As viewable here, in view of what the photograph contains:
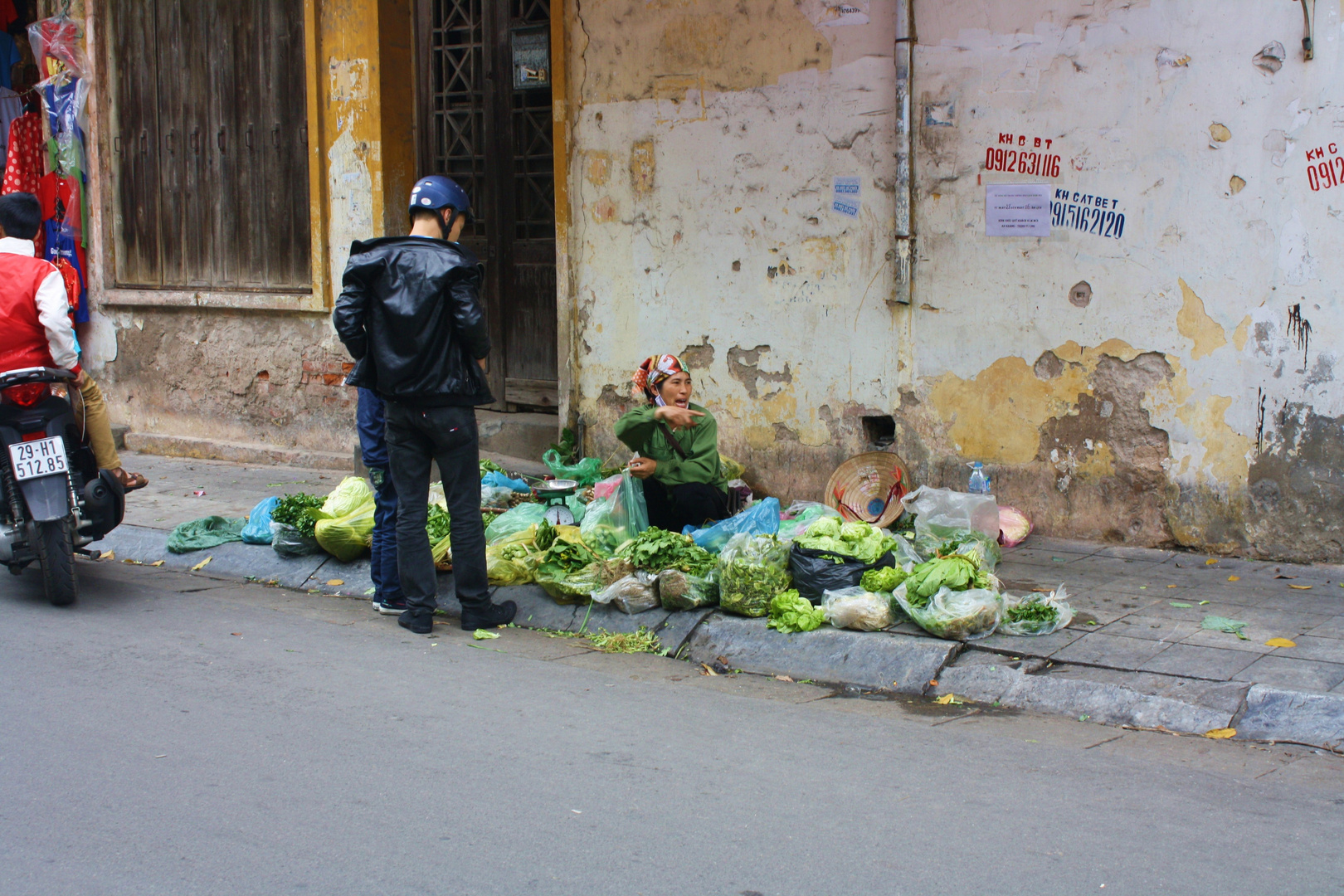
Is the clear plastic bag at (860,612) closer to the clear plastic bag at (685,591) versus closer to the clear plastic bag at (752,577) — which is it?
the clear plastic bag at (752,577)

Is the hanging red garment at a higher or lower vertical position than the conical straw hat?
higher

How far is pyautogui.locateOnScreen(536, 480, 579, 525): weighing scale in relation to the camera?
22.5 feet

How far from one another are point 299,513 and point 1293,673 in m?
Answer: 4.80

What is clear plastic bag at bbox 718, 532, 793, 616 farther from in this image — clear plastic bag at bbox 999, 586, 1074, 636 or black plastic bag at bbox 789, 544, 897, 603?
clear plastic bag at bbox 999, 586, 1074, 636

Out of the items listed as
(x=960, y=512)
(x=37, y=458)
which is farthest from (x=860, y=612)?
(x=37, y=458)

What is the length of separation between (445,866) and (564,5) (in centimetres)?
627

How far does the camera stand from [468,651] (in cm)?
519

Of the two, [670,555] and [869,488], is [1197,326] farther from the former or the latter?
[670,555]

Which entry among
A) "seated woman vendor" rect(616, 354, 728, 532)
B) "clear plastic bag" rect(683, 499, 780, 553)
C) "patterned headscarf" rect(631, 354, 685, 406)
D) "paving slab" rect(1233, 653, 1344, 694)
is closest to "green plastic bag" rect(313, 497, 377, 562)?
"seated woman vendor" rect(616, 354, 728, 532)

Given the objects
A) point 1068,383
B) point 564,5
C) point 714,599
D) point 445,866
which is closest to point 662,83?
point 564,5

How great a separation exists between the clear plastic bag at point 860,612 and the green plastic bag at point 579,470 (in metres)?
2.92

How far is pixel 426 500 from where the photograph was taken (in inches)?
217

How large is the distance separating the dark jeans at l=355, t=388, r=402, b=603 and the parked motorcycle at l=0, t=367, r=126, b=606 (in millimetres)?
1343

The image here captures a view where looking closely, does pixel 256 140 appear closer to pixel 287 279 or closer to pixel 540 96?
pixel 287 279
